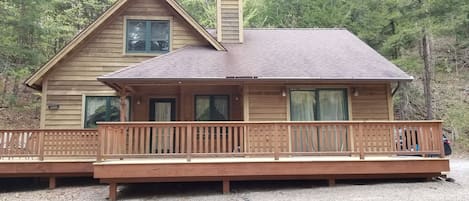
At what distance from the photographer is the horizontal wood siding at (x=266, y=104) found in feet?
30.2

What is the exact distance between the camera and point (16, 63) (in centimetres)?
1759

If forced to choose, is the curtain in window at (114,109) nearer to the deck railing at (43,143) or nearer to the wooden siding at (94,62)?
the wooden siding at (94,62)

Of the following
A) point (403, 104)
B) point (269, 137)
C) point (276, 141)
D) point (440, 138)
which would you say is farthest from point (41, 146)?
point (403, 104)

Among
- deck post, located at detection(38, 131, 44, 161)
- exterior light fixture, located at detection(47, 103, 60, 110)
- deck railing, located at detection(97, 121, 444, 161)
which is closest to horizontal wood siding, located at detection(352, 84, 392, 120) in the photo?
deck railing, located at detection(97, 121, 444, 161)

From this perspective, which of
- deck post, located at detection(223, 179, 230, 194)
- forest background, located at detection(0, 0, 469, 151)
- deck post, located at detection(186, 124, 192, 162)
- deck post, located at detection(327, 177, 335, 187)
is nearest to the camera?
deck post, located at detection(186, 124, 192, 162)

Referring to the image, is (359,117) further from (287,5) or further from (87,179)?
(287,5)

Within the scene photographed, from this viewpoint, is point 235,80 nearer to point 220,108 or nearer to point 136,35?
point 220,108

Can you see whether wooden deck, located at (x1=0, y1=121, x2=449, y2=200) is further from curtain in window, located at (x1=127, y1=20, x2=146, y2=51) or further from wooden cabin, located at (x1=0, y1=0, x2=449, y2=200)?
curtain in window, located at (x1=127, y1=20, x2=146, y2=51)

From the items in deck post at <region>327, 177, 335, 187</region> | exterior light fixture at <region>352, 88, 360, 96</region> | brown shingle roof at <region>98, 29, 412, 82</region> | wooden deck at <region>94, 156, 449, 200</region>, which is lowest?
deck post at <region>327, 177, 335, 187</region>

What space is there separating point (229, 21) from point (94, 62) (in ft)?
15.9

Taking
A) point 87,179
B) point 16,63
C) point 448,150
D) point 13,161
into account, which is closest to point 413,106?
point 448,150

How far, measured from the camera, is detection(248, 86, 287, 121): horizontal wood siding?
9203 mm

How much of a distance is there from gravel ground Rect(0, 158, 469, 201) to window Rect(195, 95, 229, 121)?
2.45 m

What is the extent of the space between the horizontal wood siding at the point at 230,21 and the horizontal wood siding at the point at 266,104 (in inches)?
129
